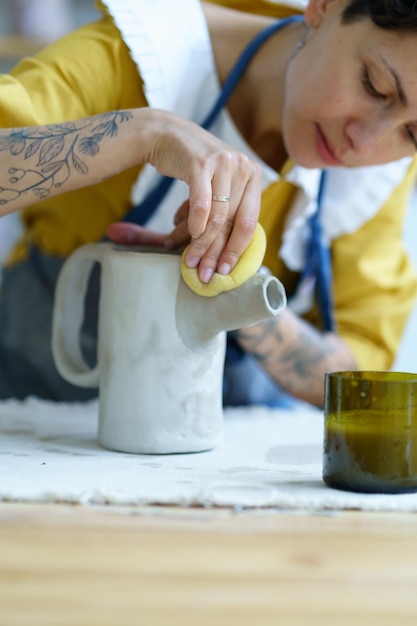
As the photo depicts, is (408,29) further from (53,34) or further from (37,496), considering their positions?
(53,34)

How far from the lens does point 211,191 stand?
2.45 feet

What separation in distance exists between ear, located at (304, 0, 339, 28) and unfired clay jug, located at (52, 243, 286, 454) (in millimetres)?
386

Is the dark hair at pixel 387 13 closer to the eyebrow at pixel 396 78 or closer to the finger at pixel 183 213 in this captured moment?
the eyebrow at pixel 396 78

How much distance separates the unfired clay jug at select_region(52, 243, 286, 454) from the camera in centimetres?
77

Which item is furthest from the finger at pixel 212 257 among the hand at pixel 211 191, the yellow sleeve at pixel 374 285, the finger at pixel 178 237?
the yellow sleeve at pixel 374 285

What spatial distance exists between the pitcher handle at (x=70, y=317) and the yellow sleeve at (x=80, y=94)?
0.16m

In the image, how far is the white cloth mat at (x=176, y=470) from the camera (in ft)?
1.96

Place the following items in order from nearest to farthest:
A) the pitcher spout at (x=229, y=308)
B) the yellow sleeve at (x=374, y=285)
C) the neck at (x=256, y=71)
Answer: the pitcher spout at (x=229, y=308)
the neck at (x=256, y=71)
the yellow sleeve at (x=374, y=285)

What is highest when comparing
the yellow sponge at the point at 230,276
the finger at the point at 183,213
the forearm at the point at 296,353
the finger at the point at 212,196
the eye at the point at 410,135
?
the eye at the point at 410,135

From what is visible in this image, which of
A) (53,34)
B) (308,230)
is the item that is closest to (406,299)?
(308,230)

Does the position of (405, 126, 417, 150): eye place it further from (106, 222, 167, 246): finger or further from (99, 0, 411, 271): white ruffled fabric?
(106, 222, 167, 246): finger

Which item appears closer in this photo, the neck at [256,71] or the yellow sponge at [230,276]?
the yellow sponge at [230,276]

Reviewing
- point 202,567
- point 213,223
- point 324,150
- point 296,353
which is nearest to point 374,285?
point 296,353

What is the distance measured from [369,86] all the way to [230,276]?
298mm
